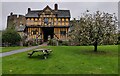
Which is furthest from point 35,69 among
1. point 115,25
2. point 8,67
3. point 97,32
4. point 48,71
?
point 115,25

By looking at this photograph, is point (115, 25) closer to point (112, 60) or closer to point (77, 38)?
point (77, 38)

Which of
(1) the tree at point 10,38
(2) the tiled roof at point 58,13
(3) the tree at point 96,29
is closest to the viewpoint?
(3) the tree at point 96,29

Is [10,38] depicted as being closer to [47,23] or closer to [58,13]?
[47,23]

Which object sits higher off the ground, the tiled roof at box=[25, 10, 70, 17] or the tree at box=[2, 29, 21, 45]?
the tiled roof at box=[25, 10, 70, 17]

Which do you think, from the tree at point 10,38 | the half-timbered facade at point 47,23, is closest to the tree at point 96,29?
the tree at point 10,38

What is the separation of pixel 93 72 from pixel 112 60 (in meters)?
4.13

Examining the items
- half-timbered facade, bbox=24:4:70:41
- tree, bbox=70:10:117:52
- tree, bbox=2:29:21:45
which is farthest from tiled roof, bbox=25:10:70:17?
tree, bbox=70:10:117:52

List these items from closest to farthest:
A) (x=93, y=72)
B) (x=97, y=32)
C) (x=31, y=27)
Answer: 1. (x=93, y=72)
2. (x=97, y=32)
3. (x=31, y=27)

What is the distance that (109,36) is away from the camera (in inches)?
885

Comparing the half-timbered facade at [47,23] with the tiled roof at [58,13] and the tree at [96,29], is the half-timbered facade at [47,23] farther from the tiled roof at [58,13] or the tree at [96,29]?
the tree at [96,29]

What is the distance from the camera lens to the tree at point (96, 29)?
72.4ft

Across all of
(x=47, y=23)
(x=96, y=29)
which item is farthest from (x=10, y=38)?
(x=96, y=29)

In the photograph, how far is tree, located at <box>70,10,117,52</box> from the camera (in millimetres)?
22078

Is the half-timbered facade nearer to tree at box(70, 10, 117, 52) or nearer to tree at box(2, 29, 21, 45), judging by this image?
tree at box(2, 29, 21, 45)
